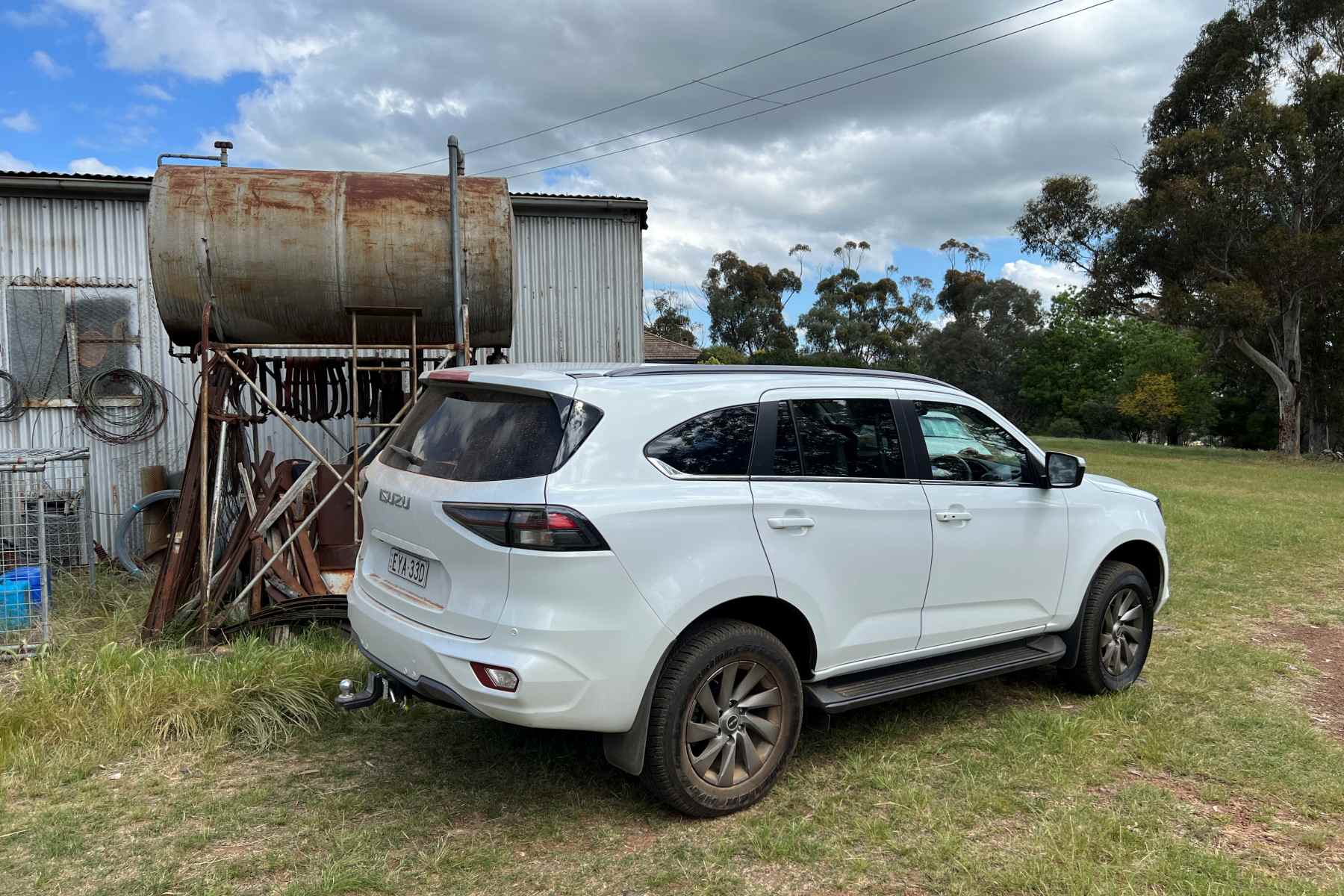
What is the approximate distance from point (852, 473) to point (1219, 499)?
13.7m

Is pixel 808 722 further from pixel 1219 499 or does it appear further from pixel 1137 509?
pixel 1219 499

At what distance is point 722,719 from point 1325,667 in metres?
4.67

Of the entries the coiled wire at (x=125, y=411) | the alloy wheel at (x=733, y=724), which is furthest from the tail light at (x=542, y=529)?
the coiled wire at (x=125, y=411)

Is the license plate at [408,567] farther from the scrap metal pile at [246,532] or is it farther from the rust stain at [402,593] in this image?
the scrap metal pile at [246,532]

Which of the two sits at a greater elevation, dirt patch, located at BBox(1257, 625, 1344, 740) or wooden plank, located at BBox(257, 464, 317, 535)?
wooden plank, located at BBox(257, 464, 317, 535)

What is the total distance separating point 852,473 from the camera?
13.6 feet

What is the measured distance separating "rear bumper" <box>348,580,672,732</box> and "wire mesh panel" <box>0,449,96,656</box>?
141 inches

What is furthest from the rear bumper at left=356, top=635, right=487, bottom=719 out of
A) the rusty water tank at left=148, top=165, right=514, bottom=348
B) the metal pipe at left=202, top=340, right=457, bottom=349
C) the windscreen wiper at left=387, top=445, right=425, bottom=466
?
the rusty water tank at left=148, top=165, right=514, bottom=348

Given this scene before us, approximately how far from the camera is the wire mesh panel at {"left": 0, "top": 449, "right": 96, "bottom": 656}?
18.6 feet

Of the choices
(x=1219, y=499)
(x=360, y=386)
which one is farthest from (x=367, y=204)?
(x=1219, y=499)

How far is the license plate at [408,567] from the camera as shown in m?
3.61

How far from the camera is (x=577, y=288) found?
10.7m

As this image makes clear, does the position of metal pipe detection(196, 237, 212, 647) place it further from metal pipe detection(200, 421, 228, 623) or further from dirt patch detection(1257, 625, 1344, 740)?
dirt patch detection(1257, 625, 1344, 740)

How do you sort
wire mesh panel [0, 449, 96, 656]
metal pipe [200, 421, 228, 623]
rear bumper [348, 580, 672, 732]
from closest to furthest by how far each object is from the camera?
1. rear bumper [348, 580, 672, 732]
2. wire mesh panel [0, 449, 96, 656]
3. metal pipe [200, 421, 228, 623]
